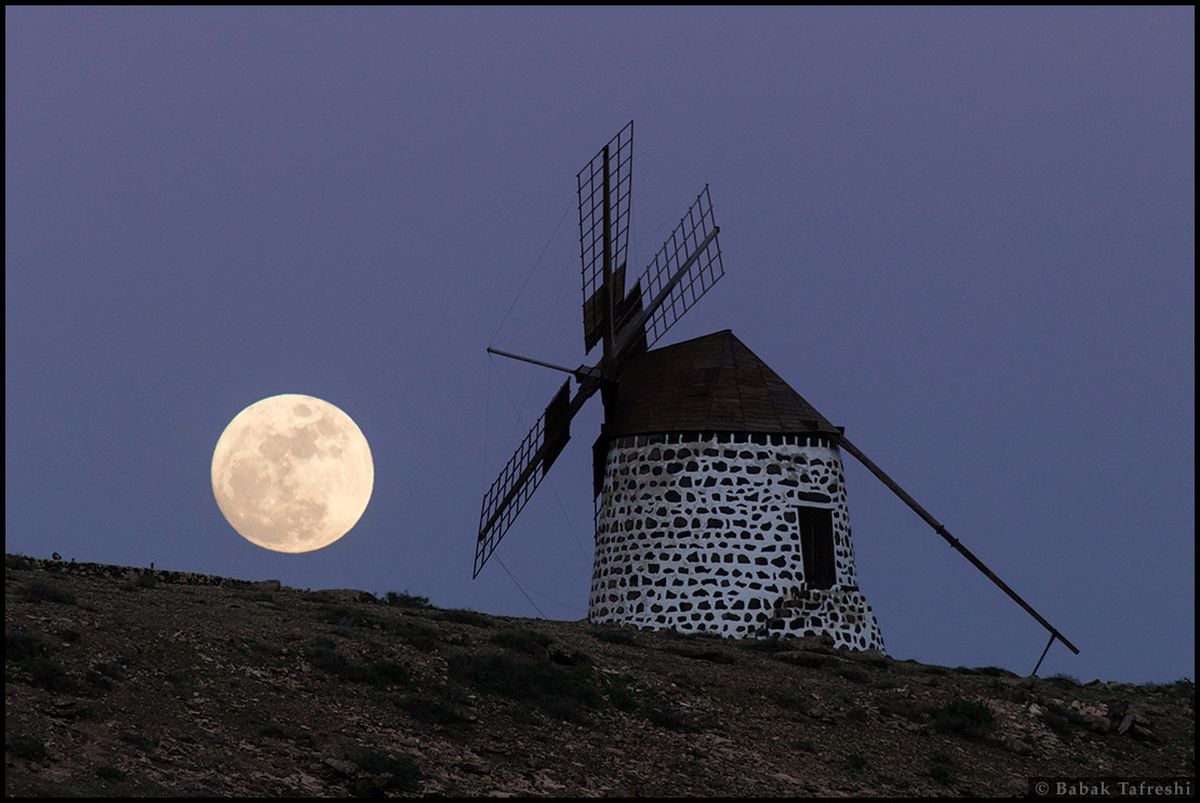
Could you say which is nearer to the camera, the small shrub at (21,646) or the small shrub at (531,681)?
the small shrub at (21,646)

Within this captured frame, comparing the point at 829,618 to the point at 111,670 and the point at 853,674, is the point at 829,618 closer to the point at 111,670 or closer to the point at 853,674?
the point at 853,674

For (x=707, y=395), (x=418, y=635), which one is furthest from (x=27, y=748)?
(x=707, y=395)

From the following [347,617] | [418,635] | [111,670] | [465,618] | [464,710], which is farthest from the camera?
[465,618]

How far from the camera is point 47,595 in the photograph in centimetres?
Result: 2233

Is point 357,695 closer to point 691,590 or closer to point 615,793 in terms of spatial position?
point 615,793

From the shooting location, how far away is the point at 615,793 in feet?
60.8

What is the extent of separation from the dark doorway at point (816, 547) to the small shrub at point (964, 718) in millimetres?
7332

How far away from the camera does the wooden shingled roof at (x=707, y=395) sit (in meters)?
32.2

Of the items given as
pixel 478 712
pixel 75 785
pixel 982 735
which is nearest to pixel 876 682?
pixel 982 735

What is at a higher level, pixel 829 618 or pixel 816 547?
pixel 816 547

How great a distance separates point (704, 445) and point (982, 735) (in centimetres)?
1032

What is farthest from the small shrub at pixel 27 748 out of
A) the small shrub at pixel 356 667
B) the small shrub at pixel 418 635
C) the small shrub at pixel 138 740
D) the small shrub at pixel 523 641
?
the small shrub at pixel 523 641

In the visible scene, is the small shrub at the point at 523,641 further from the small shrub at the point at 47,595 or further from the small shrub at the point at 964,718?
the small shrub at the point at 47,595

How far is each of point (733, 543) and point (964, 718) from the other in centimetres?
838
